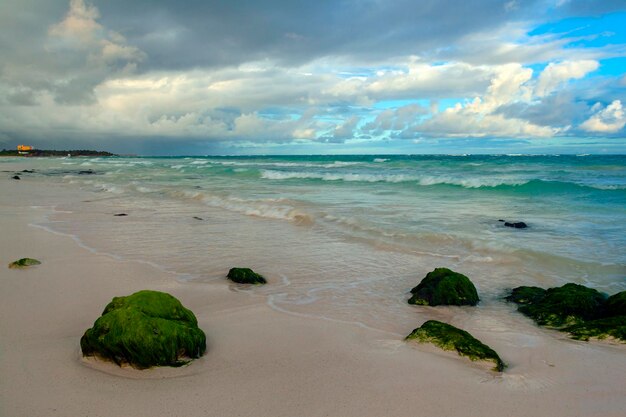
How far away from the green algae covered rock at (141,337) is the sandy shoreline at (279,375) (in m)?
0.11

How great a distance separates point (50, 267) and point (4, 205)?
10.3 meters

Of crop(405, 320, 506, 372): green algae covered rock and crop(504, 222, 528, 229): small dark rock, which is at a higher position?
crop(504, 222, 528, 229): small dark rock

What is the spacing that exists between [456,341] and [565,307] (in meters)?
2.01

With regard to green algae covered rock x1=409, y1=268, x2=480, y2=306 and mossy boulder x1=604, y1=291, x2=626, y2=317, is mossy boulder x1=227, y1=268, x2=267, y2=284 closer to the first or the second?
green algae covered rock x1=409, y1=268, x2=480, y2=306

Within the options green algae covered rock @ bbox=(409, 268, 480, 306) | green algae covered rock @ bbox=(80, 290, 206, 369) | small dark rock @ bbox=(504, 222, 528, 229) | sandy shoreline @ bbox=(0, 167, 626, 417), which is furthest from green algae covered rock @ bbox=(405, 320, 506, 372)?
small dark rock @ bbox=(504, 222, 528, 229)

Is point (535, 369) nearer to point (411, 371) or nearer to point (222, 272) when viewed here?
point (411, 371)

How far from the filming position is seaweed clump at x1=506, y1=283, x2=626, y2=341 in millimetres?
4984

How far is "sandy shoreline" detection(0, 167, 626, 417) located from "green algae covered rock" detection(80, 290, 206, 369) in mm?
105

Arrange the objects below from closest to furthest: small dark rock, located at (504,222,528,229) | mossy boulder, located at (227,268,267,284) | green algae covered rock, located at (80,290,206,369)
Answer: green algae covered rock, located at (80,290,206,369), mossy boulder, located at (227,268,267,284), small dark rock, located at (504,222,528,229)

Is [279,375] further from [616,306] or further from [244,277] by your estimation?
[616,306]

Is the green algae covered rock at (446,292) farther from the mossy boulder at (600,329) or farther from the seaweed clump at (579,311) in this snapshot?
the mossy boulder at (600,329)

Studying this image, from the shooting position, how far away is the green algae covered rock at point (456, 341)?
4.18 m

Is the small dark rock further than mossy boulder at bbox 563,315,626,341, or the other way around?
the small dark rock

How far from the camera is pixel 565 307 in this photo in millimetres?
5496
